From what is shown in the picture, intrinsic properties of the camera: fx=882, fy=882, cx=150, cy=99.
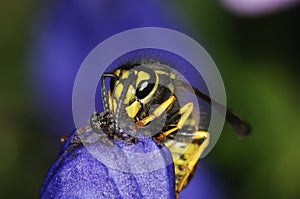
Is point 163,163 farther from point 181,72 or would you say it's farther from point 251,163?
point 251,163

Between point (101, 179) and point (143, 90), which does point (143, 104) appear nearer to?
point (143, 90)

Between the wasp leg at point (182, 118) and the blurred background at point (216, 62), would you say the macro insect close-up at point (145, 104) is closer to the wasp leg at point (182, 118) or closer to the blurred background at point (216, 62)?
the wasp leg at point (182, 118)

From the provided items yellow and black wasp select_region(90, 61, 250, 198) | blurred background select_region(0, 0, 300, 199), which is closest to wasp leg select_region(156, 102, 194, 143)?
yellow and black wasp select_region(90, 61, 250, 198)

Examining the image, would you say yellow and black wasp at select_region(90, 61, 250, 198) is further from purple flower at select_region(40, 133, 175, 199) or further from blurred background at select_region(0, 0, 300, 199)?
blurred background at select_region(0, 0, 300, 199)

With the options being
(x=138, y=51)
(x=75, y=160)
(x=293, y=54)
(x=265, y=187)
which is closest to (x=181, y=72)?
(x=138, y=51)

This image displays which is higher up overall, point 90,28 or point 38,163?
point 90,28

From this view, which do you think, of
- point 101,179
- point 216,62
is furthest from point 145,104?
point 216,62

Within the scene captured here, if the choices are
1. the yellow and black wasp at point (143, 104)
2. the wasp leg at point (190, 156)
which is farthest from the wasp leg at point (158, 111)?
the wasp leg at point (190, 156)
